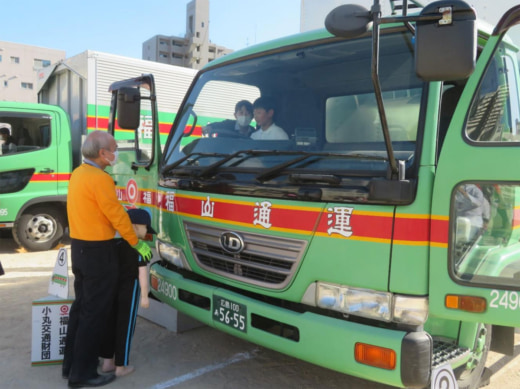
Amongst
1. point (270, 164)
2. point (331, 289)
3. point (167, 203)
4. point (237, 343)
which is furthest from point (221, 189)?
point (237, 343)

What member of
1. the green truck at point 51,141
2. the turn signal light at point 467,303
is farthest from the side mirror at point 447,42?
the green truck at point 51,141

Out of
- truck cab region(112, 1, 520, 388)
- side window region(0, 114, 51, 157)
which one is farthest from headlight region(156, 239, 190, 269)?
side window region(0, 114, 51, 157)

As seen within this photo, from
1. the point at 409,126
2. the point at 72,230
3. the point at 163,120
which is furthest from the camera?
the point at 163,120

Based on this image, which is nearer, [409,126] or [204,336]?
[409,126]

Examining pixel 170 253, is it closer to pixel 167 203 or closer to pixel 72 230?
pixel 167 203

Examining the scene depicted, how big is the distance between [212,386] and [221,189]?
1369 mm

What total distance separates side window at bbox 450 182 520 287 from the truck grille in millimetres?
812

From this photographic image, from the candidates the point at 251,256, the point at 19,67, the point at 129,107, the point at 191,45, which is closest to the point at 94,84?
the point at 129,107

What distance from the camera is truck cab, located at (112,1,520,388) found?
7.54 ft

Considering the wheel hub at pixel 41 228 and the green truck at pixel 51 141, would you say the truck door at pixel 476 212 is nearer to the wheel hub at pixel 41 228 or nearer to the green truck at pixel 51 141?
the green truck at pixel 51 141

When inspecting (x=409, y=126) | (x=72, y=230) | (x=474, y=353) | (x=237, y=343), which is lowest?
(x=237, y=343)

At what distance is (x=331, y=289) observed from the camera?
2.62 meters

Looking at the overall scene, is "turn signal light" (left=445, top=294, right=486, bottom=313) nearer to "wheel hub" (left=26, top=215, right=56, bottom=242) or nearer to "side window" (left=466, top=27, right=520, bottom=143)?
"side window" (left=466, top=27, right=520, bottom=143)

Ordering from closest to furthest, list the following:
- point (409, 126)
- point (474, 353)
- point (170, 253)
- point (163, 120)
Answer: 1. point (409, 126)
2. point (474, 353)
3. point (170, 253)
4. point (163, 120)
